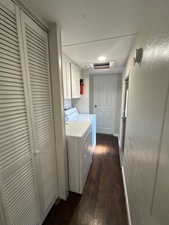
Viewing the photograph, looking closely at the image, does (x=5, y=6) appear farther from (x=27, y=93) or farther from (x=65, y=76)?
(x=65, y=76)

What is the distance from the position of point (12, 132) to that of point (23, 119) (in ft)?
0.50

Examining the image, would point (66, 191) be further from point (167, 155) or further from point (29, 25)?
point (29, 25)

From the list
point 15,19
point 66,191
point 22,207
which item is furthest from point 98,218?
point 15,19

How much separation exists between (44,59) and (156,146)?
138 cm

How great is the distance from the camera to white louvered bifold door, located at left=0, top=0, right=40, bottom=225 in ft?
2.55

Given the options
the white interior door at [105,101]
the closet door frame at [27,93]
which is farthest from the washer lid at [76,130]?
the white interior door at [105,101]

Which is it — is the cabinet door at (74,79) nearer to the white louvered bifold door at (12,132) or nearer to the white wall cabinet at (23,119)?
the white wall cabinet at (23,119)

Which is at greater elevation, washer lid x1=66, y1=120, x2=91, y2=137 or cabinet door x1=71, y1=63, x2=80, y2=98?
Answer: cabinet door x1=71, y1=63, x2=80, y2=98

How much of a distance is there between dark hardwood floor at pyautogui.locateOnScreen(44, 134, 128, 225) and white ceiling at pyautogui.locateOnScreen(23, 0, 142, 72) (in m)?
2.38

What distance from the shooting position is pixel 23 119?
0.96 m

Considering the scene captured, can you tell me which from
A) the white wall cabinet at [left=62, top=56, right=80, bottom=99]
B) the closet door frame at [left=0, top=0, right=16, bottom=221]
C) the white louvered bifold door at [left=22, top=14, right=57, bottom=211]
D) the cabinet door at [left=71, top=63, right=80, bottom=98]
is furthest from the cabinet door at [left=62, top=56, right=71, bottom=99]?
the closet door frame at [left=0, top=0, right=16, bottom=221]

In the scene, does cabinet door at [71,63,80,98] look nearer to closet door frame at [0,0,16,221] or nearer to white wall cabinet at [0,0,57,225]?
white wall cabinet at [0,0,57,225]

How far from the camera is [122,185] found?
1.83 m

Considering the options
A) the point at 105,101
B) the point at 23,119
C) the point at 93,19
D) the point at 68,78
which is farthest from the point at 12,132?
the point at 105,101
